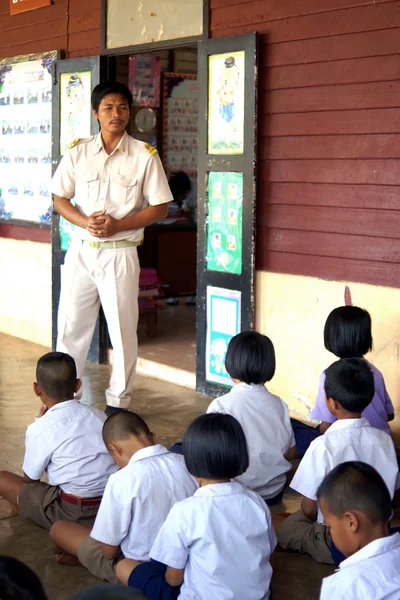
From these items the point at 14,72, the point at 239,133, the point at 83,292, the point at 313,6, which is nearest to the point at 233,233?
the point at 239,133

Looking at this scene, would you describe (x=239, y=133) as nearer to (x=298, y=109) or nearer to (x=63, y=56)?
(x=298, y=109)

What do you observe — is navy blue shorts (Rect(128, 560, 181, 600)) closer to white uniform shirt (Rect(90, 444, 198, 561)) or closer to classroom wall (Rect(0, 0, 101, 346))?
white uniform shirt (Rect(90, 444, 198, 561))

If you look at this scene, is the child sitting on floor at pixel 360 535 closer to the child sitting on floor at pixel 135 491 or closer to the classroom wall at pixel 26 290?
the child sitting on floor at pixel 135 491

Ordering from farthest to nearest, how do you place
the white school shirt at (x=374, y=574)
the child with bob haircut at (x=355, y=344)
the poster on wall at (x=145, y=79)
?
the poster on wall at (x=145, y=79) < the child with bob haircut at (x=355, y=344) < the white school shirt at (x=374, y=574)

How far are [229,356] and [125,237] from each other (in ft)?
4.89

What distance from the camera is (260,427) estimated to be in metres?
3.36

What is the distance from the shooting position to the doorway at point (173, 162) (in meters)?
7.68

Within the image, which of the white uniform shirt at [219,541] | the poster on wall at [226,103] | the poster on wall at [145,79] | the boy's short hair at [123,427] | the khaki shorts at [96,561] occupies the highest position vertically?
the poster on wall at [145,79]

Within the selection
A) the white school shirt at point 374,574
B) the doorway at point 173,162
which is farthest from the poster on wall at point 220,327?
the white school shirt at point 374,574

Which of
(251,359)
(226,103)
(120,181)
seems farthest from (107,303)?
(251,359)

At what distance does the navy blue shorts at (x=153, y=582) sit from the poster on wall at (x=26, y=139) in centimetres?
427

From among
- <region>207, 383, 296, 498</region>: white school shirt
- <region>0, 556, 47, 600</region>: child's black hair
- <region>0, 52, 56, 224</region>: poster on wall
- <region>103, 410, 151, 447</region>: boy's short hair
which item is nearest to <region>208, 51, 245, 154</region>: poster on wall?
<region>0, 52, 56, 224</region>: poster on wall

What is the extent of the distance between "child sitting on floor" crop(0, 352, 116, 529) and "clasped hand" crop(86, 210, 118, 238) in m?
1.27

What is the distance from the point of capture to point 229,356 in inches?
137
